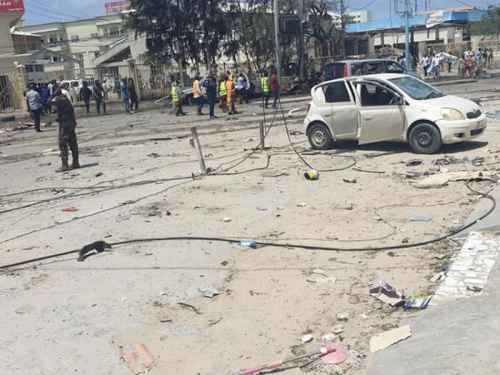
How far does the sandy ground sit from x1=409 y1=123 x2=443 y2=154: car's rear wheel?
305 mm

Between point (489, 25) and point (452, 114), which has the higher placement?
point (489, 25)

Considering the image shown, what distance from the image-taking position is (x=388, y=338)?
14.9 ft

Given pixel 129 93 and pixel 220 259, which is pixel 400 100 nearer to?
pixel 220 259

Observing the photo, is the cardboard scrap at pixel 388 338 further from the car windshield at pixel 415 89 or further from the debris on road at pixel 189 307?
the car windshield at pixel 415 89

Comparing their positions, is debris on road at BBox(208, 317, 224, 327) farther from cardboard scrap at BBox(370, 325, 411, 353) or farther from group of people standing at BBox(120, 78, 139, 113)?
group of people standing at BBox(120, 78, 139, 113)

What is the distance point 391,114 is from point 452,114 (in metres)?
1.12

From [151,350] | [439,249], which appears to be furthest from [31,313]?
[439,249]

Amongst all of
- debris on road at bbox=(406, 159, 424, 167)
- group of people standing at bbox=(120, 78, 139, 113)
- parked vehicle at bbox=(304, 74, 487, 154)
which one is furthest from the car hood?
group of people standing at bbox=(120, 78, 139, 113)

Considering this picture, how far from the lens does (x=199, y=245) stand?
24.0ft

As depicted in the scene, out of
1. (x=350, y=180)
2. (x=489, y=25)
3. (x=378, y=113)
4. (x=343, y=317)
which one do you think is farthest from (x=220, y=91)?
(x=489, y=25)

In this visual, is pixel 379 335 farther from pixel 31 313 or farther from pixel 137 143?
pixel 137 143

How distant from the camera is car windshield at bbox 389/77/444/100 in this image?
12.1 metres

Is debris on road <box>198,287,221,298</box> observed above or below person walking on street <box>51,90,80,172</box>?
below

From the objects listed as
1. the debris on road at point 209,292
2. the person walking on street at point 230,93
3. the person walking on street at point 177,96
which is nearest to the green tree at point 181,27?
the person walking on street at point 177,96
